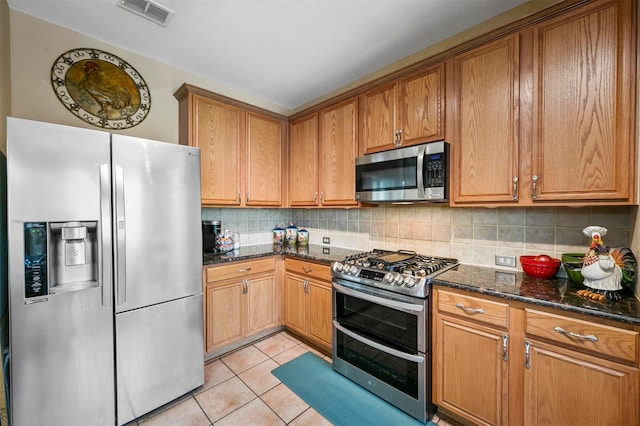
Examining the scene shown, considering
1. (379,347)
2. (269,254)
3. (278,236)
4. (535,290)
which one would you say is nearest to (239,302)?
(269,254)

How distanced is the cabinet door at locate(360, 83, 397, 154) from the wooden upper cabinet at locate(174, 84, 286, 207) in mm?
1061

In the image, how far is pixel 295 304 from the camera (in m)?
2.57

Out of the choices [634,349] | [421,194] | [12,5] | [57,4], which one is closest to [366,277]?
[421,194]

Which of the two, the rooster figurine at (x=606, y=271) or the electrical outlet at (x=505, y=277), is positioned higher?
the rooster figurine at (x=606, y=271)

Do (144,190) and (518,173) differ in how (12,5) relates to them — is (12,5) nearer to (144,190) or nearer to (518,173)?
(144,190)

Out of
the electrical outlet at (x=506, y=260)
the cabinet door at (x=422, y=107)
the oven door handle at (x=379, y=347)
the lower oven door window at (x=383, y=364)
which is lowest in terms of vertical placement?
the lower oven door window at (x=383, y=364)

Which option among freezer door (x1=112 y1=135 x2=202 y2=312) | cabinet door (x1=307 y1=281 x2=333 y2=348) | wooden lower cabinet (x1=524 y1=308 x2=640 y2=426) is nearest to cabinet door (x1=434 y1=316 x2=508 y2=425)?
wooden lower cabinet (x1=524 y1=308 x2=640 y2=426)

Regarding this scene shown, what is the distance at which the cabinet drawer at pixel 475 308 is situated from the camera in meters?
1.36

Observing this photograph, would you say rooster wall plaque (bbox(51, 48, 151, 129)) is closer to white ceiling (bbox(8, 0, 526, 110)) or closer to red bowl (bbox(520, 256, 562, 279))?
white ceiling (bbox(8, 0, 526, 110))

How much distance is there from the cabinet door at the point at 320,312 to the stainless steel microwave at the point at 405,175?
0.87 m

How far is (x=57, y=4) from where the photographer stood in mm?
1668

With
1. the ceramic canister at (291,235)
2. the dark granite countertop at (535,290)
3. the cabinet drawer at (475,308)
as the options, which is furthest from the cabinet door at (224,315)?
the cabinet drawer at (475,308)

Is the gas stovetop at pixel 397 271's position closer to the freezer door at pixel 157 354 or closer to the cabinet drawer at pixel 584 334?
the cabinet drawer at pixel 584 334

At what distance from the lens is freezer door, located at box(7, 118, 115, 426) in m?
1.27
